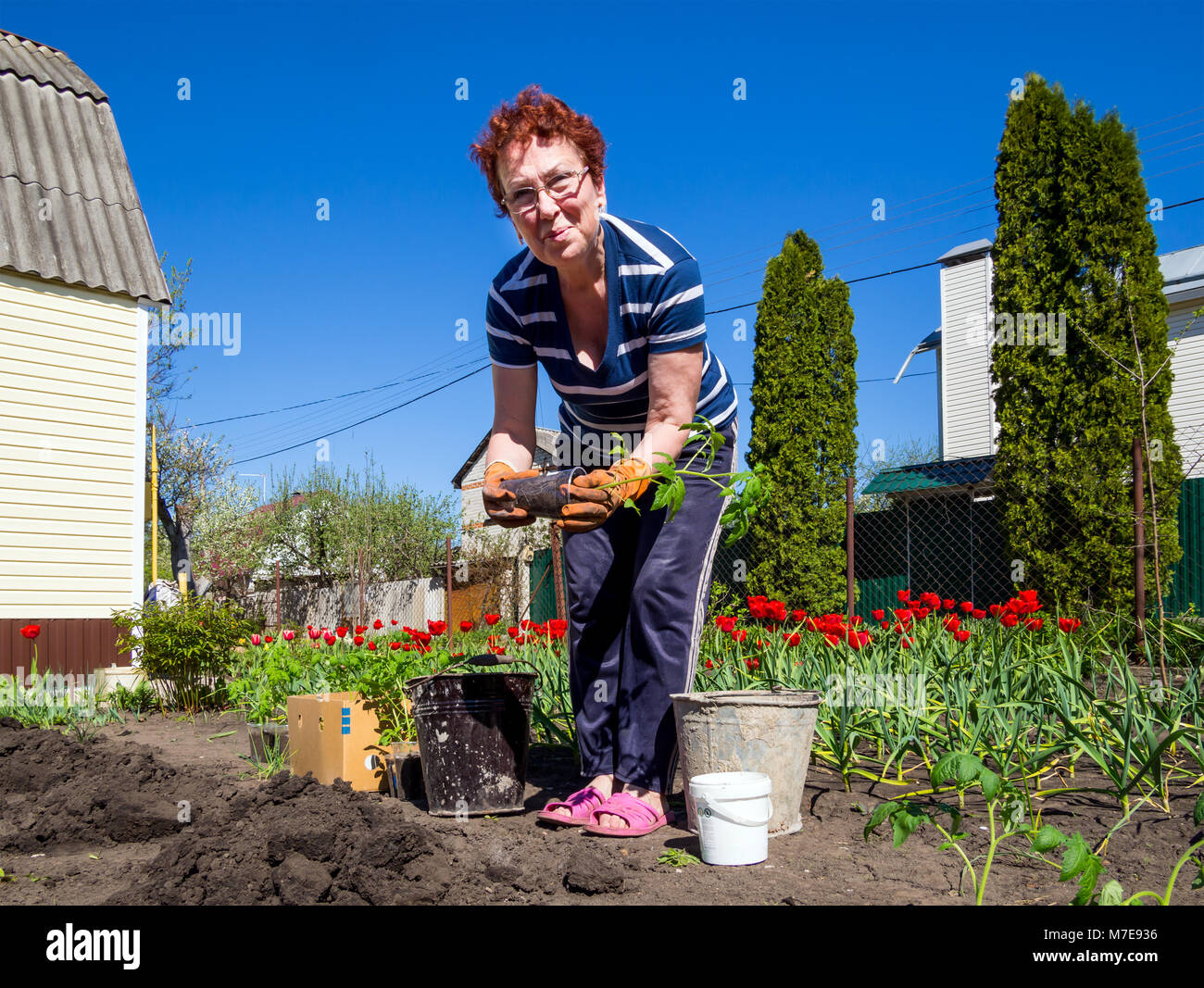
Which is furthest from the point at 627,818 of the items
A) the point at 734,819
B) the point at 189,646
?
the point at 189,646

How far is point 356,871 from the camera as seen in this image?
6.33ft

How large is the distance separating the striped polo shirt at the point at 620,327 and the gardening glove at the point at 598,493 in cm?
43

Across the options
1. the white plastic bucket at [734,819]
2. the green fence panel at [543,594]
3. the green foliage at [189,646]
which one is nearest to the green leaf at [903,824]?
the white plastic bucket at [734,819]

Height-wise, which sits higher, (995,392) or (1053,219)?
(1053,219)

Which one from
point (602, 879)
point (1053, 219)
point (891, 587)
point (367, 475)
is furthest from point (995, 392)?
point (367, 475)

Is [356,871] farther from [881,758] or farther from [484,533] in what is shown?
[484,533]

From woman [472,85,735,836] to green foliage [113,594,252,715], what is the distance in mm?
4426

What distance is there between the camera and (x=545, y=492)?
220 cm

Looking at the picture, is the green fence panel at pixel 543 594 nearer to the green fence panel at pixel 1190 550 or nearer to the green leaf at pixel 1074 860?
the green fence panel at pixel 1190 550

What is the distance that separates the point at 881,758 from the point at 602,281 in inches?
69.8

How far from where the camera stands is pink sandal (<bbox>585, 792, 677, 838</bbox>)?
2363mm

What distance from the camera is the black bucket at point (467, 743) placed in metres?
2.70

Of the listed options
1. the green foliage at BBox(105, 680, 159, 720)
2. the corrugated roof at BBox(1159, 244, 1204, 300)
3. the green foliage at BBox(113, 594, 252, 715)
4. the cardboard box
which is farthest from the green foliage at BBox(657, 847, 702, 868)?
the corrugated roof at BBox(1159, 244, 1204, 300)

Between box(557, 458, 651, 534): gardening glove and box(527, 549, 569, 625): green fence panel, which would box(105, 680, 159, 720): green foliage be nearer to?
box(557, 458, 651, 534): gardening glove
